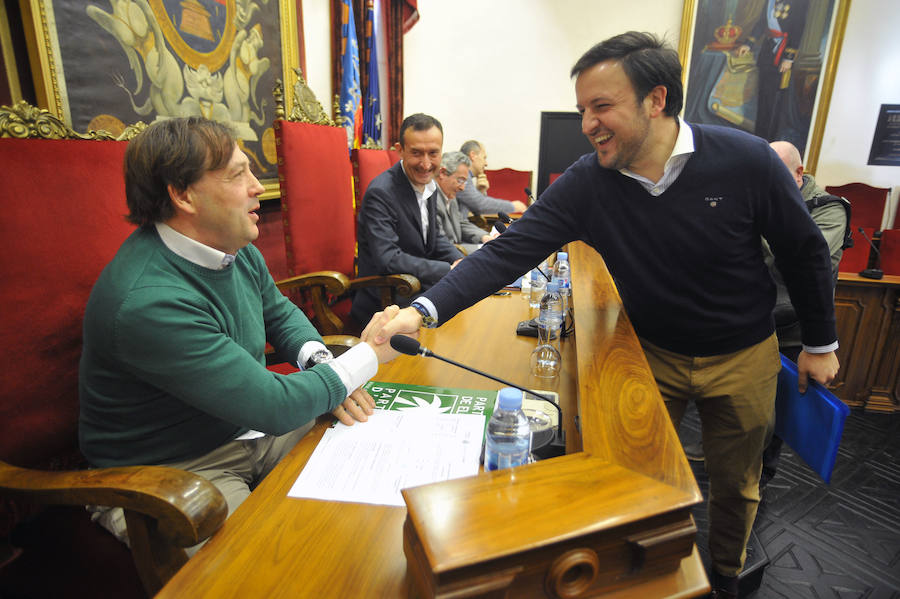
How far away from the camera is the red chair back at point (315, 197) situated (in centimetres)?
202

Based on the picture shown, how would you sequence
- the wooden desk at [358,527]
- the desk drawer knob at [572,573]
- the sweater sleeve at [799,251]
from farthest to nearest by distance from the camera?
the sweater sleeve at [799,251]
the wooden desk at [358,527]
the desk drawer knob at [572,573]

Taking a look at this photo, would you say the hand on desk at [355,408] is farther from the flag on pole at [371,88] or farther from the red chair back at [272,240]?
the flag on pole at [371,88]

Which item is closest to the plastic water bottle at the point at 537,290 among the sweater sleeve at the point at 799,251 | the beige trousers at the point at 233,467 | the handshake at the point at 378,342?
the handshake at the point at 378,342

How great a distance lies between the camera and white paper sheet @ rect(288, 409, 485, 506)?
82cm

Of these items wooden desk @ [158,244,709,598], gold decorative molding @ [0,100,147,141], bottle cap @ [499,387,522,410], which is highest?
gold decorative molding @ [0,100,147,141]

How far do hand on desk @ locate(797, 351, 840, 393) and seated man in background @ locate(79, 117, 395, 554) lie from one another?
47.5 inches

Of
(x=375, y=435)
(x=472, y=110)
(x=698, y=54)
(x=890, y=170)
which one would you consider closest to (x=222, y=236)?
(x=375, y=435)

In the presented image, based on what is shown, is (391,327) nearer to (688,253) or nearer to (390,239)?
(688,253)

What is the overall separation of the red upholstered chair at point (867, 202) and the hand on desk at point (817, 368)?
4.33 metres

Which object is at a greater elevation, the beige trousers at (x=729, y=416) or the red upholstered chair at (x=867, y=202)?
the red upholstered chair at (x=867, y=202)

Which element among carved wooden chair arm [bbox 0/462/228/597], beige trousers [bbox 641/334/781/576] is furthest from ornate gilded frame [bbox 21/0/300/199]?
beige trousers [bbox 641/334/781/576]

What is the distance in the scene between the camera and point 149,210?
101 centimetres

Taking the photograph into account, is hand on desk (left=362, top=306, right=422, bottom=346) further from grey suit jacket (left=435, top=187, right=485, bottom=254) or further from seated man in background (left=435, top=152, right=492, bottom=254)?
grey suit jacket (left=435, top=187, right=485, bottom=254)

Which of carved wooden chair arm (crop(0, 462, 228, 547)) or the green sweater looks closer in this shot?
carved wooden chair arm (crop(0, 462, 228, 547))
